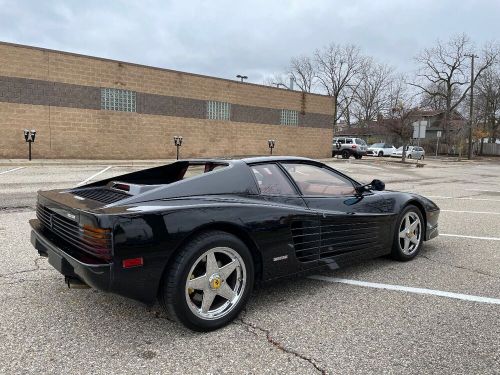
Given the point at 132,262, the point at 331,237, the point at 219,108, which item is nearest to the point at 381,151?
the point at 219,108

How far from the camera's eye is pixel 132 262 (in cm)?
274

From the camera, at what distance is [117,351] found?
2734mm

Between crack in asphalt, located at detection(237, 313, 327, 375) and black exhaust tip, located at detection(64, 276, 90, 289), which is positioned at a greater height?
black exhaust tip, located at detection(64, 276, 90, 289)

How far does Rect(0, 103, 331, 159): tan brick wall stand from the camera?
21.2 meters

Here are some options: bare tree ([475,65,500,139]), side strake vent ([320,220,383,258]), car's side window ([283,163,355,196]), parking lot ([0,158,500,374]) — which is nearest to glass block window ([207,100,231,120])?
parking lot ([0,158,500,374])

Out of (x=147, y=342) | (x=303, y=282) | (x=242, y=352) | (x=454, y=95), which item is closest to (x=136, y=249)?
(x=147, y=342)

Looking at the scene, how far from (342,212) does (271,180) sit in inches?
30.9

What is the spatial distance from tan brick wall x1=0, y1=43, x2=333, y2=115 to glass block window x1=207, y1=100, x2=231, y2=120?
397 millimetres

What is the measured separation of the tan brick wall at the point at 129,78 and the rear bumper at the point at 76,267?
67.8ft

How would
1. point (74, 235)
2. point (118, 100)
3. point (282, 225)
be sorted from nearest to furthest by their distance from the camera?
point (74, 235) < point (282, 225) < point (118, 100)

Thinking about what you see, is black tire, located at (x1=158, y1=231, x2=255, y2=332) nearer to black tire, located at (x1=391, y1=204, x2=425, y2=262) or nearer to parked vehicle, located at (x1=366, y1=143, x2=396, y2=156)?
black tire, located at (x1=391, y1=204, x2=425, y2=262)

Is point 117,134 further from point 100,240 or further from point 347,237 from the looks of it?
point 100,240

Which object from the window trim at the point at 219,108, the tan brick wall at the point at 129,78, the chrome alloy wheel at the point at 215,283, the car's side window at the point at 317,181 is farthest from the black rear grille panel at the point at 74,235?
the window trim at the point at 219,108

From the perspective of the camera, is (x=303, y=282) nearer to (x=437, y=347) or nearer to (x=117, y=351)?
(x=437, y=347)
